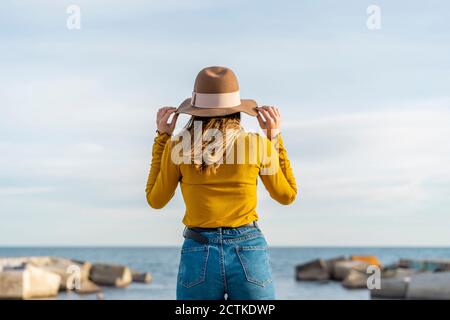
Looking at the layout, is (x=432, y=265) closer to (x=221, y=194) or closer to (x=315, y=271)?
(x=315, y=271)

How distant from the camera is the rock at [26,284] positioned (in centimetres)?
1750

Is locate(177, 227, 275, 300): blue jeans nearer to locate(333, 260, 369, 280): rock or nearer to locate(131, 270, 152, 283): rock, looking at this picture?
locate(333, 260, 369, 280): rock

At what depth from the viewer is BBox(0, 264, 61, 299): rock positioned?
17.5m

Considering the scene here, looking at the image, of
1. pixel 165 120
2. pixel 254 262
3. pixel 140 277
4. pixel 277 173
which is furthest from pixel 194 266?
pixel 140 277

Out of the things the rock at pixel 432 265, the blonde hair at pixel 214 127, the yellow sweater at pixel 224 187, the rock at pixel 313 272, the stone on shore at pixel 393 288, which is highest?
the blonde hair at pixel 214 127

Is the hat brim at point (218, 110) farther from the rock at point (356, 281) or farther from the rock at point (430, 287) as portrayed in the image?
the rock at point (356, 281)

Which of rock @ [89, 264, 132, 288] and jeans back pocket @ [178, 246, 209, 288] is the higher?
jeans back pocket @ [178, 246, 209, 288]

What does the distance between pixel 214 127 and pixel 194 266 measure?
30.0 inches

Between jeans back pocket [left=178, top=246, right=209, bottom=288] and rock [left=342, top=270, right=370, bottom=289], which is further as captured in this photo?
rock [left=342, top=270, right=370, bottom=289]

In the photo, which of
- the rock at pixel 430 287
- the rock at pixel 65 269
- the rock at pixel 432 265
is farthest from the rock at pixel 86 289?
the rock at pixel 432 265

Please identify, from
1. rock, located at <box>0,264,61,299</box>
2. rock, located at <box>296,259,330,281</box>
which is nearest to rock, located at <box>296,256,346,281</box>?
rock, located at <box>296,259,330,281</box>
